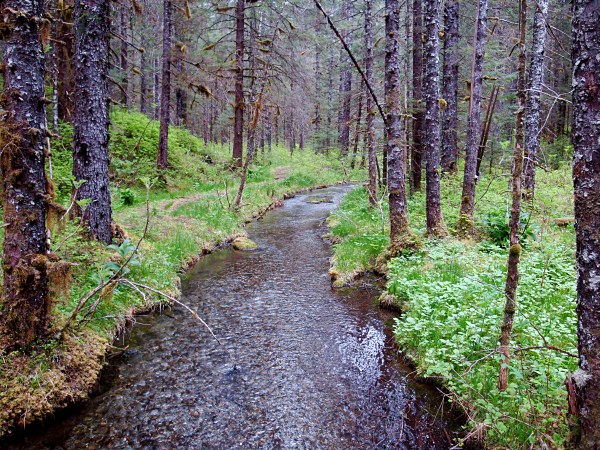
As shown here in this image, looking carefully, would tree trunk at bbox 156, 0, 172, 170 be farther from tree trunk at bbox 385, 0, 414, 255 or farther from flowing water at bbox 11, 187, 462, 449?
tree trunk at bbox 385, 0, 414, 255

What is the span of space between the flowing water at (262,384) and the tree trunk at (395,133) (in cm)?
171

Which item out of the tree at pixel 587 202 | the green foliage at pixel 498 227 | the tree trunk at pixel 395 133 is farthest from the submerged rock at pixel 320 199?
the tree at pixel 587 202

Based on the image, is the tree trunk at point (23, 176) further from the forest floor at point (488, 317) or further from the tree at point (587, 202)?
the tree at point (587, 202)

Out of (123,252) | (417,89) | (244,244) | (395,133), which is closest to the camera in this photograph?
(123,252)

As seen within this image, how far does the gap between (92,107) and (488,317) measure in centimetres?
757

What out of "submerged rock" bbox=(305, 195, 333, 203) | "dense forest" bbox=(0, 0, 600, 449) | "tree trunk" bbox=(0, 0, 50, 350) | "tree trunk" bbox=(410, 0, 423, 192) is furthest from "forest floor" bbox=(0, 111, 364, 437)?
"tree trunk" bbox=(410, 0, 423, 192)

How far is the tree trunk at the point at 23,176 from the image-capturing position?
13.5 feet

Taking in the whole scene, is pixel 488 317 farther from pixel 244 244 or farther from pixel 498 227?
pixel 244 244

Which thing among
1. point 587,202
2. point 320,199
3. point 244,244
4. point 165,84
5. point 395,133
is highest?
point 165,84

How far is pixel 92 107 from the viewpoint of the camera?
7.52 meters

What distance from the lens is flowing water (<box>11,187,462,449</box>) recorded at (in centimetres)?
426

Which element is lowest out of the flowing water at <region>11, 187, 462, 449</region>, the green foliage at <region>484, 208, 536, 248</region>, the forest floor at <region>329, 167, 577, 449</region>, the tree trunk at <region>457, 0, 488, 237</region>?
the flowing water at <region>11, 187, 462, 449</region>

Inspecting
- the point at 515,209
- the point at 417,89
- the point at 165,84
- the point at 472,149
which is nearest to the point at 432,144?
the point at 472,149

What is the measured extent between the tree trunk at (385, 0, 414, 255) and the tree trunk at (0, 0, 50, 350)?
247 inches
